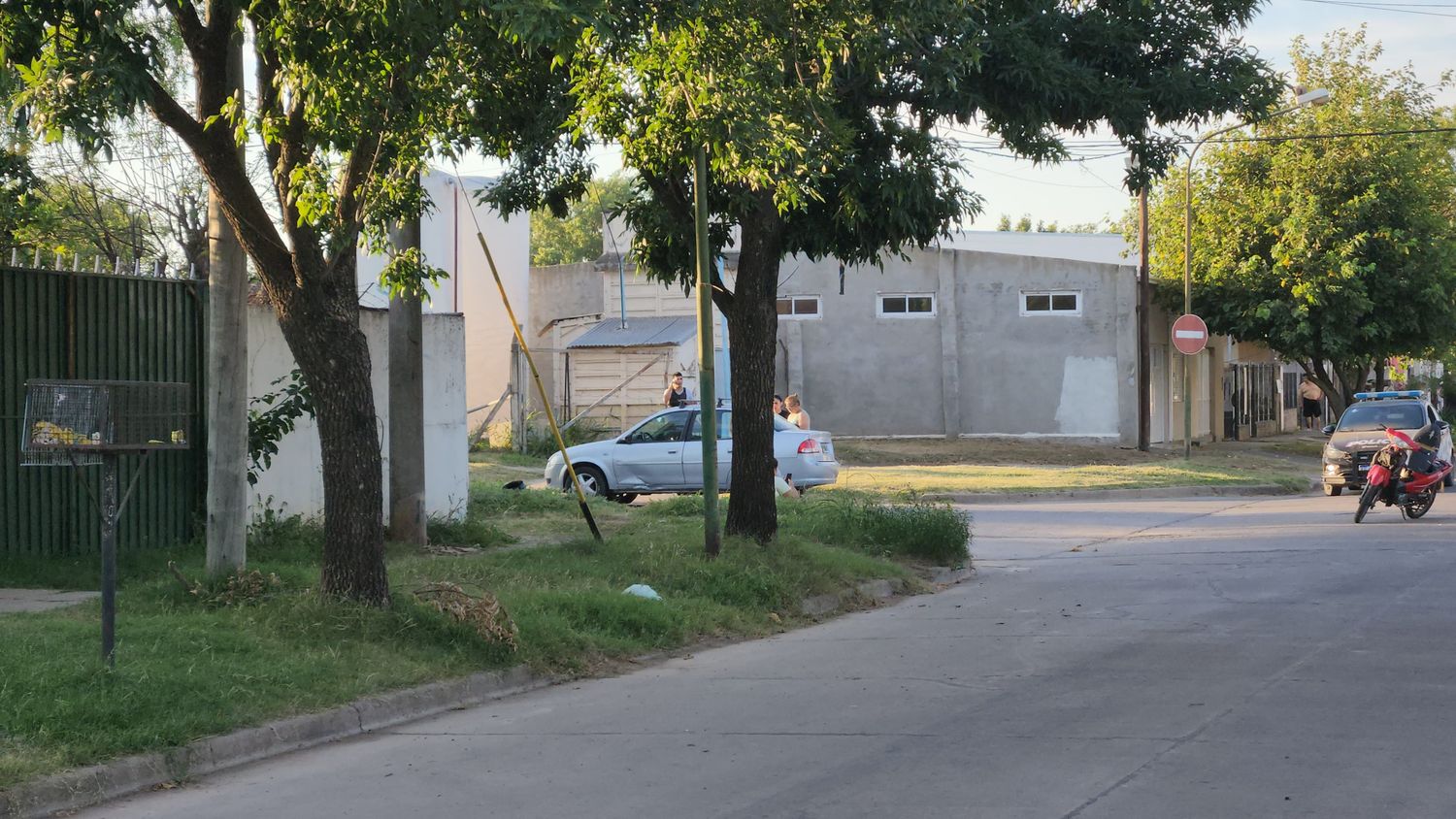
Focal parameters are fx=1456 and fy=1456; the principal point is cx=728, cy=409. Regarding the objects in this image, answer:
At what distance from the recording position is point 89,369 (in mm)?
12195

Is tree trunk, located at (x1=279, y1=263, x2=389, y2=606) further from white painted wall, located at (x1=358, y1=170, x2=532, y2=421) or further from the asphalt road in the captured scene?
white painted wall, located at (x1=358, y1=170, x2=532, y2=421)

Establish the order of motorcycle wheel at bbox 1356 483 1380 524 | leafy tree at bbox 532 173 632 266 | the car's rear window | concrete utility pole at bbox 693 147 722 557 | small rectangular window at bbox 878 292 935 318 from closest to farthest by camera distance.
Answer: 1. concrete utility pole at bbox 693 147 722 557
2. motorcycle wheel at bbox 1356 483 1380 524
3. the car's rear window
4. small rectangular window at bbox 878 292 935 318
5. leafy tree at bbox 532 173 632 266

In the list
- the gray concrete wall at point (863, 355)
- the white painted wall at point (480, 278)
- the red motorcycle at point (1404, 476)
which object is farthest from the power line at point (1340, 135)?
the white painted wall at point (480, 278)

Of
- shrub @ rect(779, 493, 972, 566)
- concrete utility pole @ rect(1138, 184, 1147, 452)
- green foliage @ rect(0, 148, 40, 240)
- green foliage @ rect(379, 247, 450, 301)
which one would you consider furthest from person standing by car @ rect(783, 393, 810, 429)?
green foliage @ rect(379, 247, 450, 301)

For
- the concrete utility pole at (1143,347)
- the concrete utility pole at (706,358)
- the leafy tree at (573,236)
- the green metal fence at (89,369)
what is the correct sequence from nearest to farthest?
1. the green metal fence at (89,369)
2. the concrete utility pole at (706,358)
3. the concrete utility pole at (1143,347)
4. the leafy tree at (573,236)

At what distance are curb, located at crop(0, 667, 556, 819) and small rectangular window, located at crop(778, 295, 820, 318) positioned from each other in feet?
87.4

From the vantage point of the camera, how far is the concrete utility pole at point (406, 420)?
14336 millimetres

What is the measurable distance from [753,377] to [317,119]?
18.9 feet

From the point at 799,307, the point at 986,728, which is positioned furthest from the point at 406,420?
the point at 799,307

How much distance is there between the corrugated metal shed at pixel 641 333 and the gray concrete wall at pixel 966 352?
2.72 meters

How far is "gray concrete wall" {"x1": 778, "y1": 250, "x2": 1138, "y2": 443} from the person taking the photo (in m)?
33.7

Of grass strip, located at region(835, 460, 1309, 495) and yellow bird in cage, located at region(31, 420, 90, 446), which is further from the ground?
yellow bird in cage, located at region(31, 420, 90, 446)

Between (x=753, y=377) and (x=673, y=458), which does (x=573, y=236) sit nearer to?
(x=673, y=458)

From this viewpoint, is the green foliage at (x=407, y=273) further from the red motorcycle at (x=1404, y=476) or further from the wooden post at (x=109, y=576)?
the red motorcycle at (x=1404, y=476)
